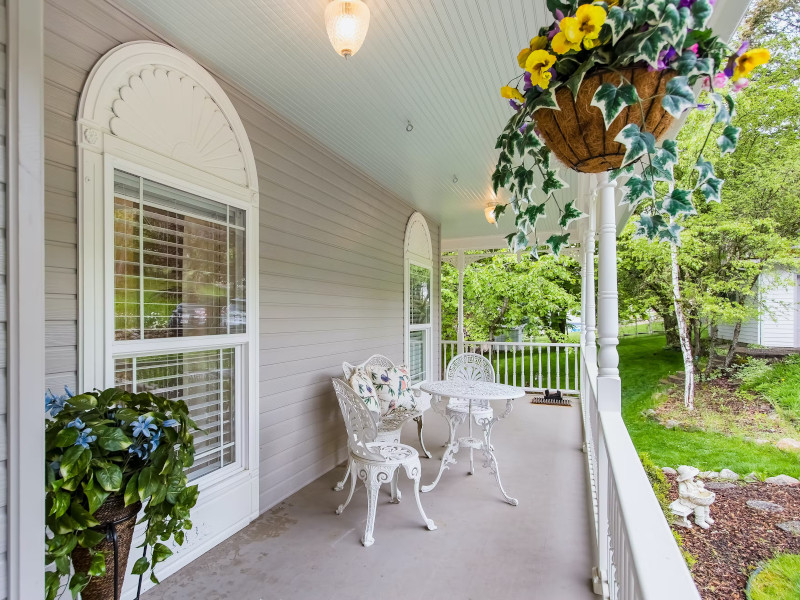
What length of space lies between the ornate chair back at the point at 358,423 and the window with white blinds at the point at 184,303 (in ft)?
2.31

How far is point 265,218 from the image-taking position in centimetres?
286

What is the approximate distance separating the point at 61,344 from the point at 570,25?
213 centimetres

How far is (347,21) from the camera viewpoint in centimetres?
171

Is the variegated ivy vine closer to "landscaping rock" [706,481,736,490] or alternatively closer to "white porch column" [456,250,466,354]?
"landscaping rock" [706,481,736,490]

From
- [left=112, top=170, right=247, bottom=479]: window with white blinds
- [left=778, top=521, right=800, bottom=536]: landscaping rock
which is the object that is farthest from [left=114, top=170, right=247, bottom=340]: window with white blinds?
[left=778, top=521, right=800, bottom=536]: landscaping rock

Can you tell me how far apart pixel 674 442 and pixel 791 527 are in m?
2.54

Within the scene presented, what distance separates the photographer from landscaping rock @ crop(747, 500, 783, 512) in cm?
Result: 465

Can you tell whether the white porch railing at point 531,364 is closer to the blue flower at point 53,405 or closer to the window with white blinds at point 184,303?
the window with white blinds at point 184,303

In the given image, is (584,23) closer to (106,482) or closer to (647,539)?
(647,539)

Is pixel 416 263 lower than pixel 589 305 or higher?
higher

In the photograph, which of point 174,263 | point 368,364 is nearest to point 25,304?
point 174,263

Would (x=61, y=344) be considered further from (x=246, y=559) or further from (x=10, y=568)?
(x=246, y=559)

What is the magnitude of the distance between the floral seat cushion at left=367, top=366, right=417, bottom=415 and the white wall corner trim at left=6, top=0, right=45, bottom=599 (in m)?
2.70

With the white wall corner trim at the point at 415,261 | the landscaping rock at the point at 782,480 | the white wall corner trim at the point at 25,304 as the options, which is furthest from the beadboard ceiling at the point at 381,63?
the landscaping rock at the point at 782,480
